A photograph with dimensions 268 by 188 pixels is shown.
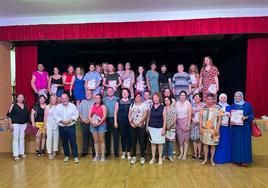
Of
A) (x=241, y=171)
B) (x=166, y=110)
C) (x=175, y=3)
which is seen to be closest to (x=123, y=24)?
(x=175, y=3)

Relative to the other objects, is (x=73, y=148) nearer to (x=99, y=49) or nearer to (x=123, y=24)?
(x=123, y=24)

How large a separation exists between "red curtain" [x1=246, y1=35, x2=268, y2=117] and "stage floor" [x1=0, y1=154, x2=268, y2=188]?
1.22 meters

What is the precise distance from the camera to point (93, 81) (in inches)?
215

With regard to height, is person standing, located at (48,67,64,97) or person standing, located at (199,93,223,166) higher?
person standing, located at (48,67,64,97)

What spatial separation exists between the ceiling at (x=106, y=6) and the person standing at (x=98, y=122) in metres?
1.80

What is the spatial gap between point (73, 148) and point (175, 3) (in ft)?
10.8

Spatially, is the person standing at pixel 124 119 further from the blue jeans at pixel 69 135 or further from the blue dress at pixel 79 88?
the blue dress at pixel 79 88

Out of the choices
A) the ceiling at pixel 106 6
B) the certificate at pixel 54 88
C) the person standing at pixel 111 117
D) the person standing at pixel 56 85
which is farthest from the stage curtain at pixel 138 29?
the person standing at pixel 111 117

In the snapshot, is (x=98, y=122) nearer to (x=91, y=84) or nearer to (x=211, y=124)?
(x=91, y=84)

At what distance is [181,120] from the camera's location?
15.6 ft

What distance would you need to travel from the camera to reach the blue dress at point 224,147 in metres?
4.55

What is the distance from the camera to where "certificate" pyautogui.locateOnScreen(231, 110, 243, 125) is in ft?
14.3

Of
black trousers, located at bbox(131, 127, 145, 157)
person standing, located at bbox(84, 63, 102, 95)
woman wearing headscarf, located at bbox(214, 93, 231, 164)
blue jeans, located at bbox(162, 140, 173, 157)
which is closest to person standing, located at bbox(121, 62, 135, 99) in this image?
person standing, located at bbox(84, 63, 102, 95)

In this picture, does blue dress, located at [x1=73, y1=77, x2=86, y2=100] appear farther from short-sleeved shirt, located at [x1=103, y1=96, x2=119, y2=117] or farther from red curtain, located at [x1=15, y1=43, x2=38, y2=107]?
red curtain, located at [x1=15, y1=43, x2=38, y2=107]
